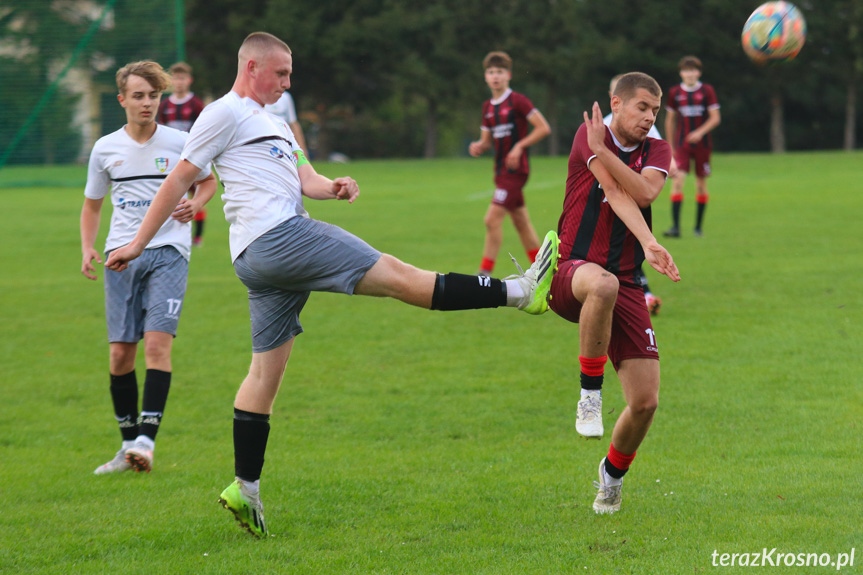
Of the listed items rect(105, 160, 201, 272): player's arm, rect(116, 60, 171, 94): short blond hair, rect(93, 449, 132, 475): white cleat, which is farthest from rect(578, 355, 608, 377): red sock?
rect(116, 60, 171, 94): short blond hair

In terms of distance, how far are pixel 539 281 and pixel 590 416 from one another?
74 centimetres

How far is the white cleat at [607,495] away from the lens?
4.81 metres

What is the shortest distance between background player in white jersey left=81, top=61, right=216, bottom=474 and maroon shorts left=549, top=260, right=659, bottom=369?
2244mm

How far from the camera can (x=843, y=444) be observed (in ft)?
18.8

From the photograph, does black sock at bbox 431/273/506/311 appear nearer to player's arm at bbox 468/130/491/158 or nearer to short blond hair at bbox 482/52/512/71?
player's arm at bbox 468/130/491/158

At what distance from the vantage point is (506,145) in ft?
38.9

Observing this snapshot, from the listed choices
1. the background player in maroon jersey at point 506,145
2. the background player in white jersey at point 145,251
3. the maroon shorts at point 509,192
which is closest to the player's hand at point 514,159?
the background player in maroon jersey at point 506,145

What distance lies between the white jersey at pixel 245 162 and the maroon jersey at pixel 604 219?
1407 millimetres

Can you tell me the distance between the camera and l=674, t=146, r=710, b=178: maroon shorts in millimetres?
15312

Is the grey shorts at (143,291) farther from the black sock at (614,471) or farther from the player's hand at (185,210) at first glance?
the black sock at (614,471)

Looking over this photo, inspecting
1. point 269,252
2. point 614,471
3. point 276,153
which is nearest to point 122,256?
point 269,252

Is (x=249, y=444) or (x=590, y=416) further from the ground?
(x=590, y=416)

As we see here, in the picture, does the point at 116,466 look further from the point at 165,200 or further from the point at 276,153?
the point at 276,153

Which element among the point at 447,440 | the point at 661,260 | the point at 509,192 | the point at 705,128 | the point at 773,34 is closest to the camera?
the point at 661,260
